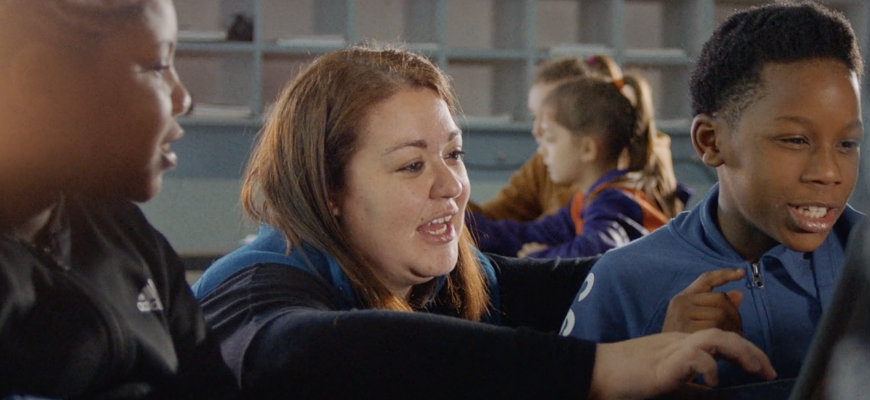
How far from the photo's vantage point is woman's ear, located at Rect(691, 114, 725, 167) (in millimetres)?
1052

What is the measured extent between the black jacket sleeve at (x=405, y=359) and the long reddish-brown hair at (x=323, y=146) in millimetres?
171

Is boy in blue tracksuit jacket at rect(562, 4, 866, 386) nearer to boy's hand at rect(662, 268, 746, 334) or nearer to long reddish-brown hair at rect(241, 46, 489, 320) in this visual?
boy's hand at rect(662, 268, 746, 334)

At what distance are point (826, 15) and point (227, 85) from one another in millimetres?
564

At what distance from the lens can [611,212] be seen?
190 centimetres

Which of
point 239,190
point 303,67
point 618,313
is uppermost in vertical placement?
point 303,67

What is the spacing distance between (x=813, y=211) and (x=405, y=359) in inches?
16.4

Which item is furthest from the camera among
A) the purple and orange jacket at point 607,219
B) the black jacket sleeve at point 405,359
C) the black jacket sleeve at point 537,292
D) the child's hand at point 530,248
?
the child's hand at point 530,248

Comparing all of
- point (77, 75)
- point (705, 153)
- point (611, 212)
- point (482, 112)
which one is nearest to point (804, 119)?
point (705, 153)

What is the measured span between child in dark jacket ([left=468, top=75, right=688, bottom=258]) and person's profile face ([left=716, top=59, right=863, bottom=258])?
790 mm

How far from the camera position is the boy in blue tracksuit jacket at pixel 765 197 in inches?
38.3

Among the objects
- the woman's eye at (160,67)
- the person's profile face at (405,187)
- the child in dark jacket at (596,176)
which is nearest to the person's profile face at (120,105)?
the woman's eye at (160,67)

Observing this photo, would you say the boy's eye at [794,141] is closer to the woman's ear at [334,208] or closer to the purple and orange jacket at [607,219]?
the woman's ear at [334,208]

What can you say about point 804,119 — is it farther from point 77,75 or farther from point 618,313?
point 77,75

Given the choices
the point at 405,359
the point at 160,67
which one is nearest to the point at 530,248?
the point at 405,359
